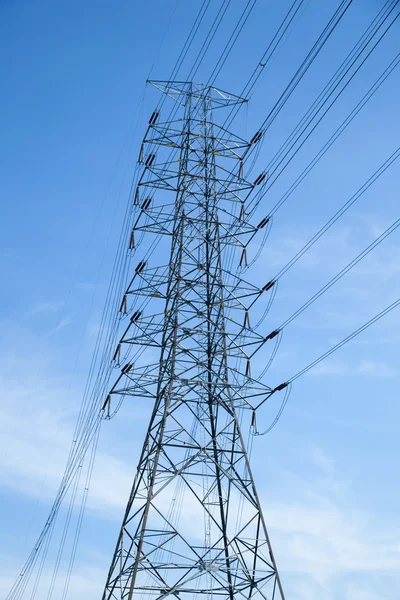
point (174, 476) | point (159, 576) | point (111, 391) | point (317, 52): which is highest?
point (317, 52)

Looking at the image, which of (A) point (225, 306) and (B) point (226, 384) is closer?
(B) point (226, 384)

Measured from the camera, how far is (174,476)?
76.2ft

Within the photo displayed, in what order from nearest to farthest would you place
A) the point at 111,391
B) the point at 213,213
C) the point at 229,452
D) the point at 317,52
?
1. the point at 317,52
2. the point at 229,452
3. the point at 111,391
4. the point at 213,213

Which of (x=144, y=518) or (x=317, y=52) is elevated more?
(x=317, y=52)

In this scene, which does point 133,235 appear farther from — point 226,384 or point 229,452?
point 229,452

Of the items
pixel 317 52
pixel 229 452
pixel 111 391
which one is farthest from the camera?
pixel 111 391

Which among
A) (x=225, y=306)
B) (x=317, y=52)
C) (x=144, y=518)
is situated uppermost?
(x=317, y=52)

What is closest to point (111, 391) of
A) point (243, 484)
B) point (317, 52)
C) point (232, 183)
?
point (243, 484)

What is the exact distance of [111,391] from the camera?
26.8 m

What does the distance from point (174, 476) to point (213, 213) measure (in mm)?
11129

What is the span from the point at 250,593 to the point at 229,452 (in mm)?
4462

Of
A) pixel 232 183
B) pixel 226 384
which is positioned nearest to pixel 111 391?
pixel 226 384

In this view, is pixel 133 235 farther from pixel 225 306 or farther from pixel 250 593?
pixel 250 593

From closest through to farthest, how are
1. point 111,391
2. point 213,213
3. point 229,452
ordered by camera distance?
point 229,452 < point 111,391 < point 213,213
